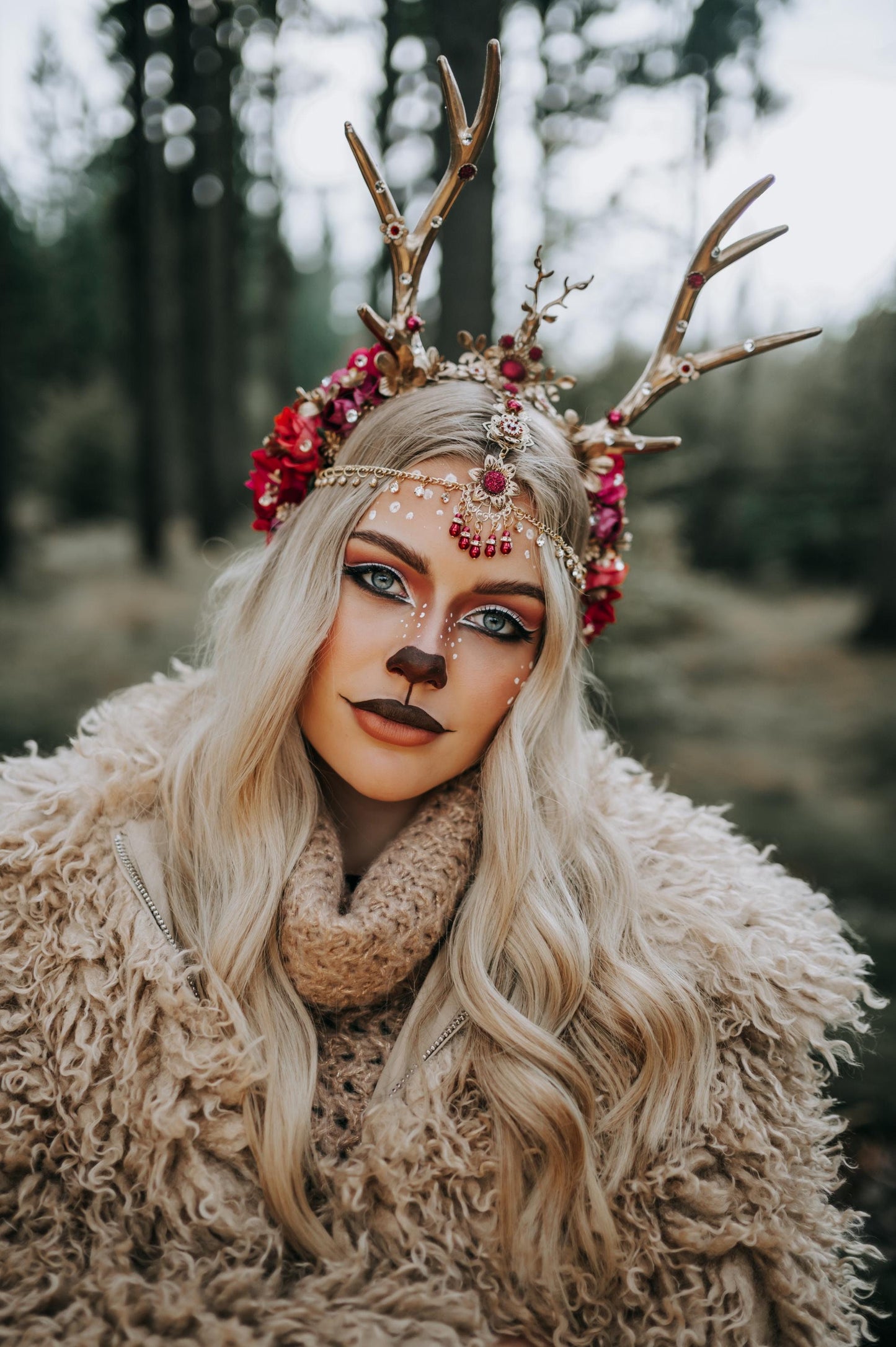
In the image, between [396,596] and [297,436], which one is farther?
[297,436]

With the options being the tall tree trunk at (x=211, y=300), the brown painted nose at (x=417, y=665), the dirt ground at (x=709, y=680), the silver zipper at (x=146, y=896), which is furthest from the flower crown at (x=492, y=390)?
the tall tree trunk at (x=211, y=300)

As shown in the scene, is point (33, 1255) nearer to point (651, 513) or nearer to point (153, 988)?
point (153, 988)

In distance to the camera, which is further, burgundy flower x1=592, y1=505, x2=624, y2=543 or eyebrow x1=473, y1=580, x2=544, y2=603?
burgundy flower x1=592, y1=505, x2=624, y2=543

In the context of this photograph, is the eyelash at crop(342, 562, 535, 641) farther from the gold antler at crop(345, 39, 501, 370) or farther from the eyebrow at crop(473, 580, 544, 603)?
the gold antler at crop(345, 39, 501, 370)

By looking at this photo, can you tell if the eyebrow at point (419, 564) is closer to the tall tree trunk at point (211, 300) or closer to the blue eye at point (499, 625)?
the blue eye at point (499, 625)

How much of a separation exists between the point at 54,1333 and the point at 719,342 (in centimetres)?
782

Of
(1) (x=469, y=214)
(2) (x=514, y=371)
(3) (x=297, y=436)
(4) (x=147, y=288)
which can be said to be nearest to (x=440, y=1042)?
(3) (x=297, y=436)

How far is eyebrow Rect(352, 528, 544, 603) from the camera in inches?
69.3

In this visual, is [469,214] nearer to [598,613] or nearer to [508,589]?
[598,613]

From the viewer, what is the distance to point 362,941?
1.62 metres

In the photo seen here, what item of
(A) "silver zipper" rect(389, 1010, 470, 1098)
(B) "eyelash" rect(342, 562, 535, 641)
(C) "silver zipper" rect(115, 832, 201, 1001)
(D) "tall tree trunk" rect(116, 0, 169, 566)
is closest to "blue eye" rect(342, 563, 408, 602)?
(B) "eyelash" rect(342, 562, 535, 641)

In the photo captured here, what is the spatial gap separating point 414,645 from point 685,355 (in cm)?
99

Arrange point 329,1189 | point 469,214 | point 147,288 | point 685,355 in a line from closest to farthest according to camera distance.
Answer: point 329,1189 → point 685,355 → point 469,214 → point 147,288

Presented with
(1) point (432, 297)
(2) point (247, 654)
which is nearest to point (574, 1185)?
(2) point (247, 654)
